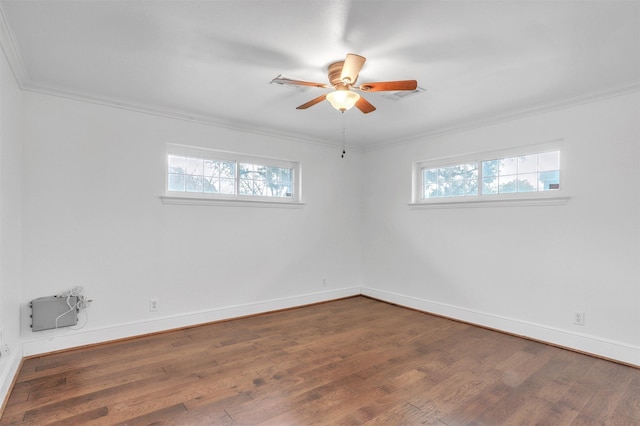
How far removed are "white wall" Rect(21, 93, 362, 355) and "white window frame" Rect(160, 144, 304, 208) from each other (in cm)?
7

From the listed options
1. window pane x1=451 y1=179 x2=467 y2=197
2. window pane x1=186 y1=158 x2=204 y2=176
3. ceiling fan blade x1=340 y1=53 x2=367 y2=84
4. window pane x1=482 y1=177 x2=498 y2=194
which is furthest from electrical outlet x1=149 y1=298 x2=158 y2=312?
window pane x1=482 y1=177 x2=498 y2=194

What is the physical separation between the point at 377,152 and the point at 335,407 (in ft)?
12.3

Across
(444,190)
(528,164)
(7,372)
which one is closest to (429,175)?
(444,190)

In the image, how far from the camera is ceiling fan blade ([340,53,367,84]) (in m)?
2.07

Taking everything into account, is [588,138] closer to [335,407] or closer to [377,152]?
[377,152]

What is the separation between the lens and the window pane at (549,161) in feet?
11.2

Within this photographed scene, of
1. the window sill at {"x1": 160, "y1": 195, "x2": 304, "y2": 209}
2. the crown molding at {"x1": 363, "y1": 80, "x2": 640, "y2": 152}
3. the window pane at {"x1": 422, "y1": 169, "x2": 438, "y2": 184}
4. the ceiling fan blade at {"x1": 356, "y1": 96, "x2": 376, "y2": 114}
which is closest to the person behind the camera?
the ceiling fan blade at {"x1": 356, "y1": 96, "x2": 376, "y2": 114}

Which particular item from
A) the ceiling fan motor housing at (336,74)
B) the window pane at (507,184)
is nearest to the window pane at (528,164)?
the window pane at (507,184)

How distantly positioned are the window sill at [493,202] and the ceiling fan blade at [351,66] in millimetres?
2368

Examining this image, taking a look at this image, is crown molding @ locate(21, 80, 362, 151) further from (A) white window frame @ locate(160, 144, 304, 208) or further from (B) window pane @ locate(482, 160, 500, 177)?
(B) window pane @ locate(482, 160, 500, 177)

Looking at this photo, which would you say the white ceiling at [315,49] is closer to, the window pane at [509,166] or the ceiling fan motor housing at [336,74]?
the ceiling fan motor housing at [336,74]

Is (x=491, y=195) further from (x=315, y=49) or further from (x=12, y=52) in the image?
(x=12, y=52)

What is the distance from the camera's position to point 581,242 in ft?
10.4

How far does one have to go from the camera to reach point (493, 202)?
12.5ft
